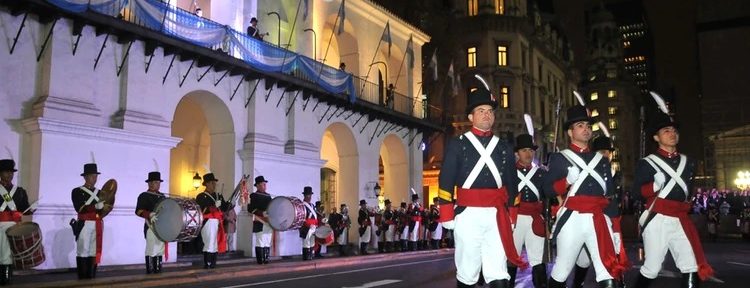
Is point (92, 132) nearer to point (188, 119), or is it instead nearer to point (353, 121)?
point (188, 119)

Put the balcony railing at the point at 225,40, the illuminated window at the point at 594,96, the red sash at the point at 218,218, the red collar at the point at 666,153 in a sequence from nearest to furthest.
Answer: the red collar at the point at 666,153 < the red sash at the point at 218,218 < the balcony railing at the point at 225,40 < the illuminated window at the point at 594,96

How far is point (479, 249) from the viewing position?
7.20 meters

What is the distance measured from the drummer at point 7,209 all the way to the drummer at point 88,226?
110cm

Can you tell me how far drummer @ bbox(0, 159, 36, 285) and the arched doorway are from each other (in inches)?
387

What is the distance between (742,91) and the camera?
67.2m

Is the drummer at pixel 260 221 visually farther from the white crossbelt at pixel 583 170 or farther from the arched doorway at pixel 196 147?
the white crossbelt at pixel 583 170

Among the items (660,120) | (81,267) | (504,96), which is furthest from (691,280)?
(504,96)

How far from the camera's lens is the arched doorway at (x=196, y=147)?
23.1 meters

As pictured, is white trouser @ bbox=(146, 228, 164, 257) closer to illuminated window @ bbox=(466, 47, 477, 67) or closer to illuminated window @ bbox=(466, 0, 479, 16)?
illuminated window @ bbox=(466, 47, 477, 67)

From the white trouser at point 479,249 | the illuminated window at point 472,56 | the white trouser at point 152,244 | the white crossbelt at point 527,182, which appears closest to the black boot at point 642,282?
the white trouser at point 479,249

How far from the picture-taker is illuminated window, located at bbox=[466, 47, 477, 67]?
172 feet

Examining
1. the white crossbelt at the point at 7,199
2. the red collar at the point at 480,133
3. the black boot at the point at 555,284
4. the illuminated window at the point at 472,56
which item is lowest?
the black boot at the point at 555,284

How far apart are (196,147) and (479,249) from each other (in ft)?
73.1

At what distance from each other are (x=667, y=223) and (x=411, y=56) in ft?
91.1
